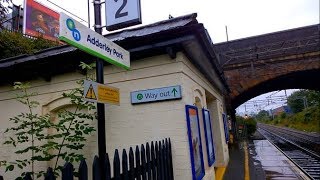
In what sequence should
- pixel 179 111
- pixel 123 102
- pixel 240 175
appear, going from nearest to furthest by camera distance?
pixel 179 111, pixel 123 102, pixel 240 175

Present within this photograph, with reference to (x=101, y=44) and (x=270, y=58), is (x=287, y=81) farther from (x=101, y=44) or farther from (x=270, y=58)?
(x=101, y=44)

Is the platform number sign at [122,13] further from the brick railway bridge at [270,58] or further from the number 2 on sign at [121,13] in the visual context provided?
the brick railway bridge at [270,58]

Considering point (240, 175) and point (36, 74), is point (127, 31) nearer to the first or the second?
point (36, 74)

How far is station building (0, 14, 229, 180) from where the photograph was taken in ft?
15.6

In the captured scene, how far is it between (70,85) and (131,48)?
1.83m

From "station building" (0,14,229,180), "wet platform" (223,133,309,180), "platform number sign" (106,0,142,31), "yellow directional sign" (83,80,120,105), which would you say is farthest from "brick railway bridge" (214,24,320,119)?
"yellow directional sign" (83,80,120,105)

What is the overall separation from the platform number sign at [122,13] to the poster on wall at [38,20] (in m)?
22.2

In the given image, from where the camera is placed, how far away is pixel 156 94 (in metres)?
5.03

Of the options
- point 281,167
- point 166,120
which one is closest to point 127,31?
point 166,120

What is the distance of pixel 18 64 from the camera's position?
18.8 ft

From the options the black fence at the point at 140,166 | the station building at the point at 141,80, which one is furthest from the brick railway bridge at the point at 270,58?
the black fence at the point at 140,166

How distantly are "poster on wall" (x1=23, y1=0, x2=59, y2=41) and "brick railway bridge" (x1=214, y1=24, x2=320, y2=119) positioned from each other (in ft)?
53.3

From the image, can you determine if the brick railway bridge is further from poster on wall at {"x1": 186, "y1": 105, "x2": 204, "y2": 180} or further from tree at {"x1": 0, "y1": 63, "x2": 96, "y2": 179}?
tree at {"x1": 0, "y1": 63, "x2": 96, "y2": 179}

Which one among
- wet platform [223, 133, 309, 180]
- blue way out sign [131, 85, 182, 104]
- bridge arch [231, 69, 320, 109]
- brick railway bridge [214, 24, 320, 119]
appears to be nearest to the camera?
blue way out sign [131, 85, 182, 104]
